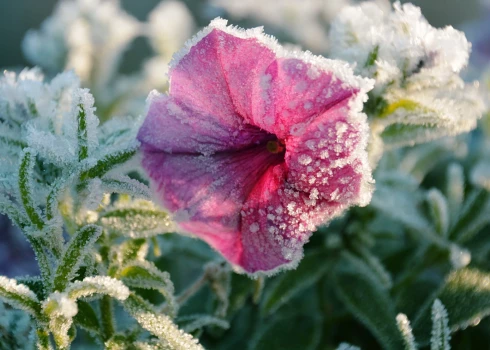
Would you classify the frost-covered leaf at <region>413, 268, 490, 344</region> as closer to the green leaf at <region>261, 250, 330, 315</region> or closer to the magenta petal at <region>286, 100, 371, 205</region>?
the green leaf at <region>261, 250, 330, 315</region>

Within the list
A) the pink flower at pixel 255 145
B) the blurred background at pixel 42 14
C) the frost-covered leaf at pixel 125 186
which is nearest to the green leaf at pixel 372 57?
the pink flower at pixel 255 145

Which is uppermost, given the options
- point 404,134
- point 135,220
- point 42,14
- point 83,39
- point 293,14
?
point 42,14

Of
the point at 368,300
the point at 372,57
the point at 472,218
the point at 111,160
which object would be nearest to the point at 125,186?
the point at 111,160

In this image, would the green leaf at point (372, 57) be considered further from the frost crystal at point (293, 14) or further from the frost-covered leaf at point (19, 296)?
the frost crystal at point (293, 14)

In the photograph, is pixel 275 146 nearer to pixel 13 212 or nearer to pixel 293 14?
pixel 13 212

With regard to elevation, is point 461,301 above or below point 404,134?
below

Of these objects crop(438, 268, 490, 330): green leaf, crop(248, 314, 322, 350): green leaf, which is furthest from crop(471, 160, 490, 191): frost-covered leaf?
crop(248, 314, 322, 350): green leaf

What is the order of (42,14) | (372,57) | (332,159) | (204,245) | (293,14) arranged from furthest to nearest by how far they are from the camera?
(42,14)
(293,14)
(204,245)
(372,57)
(332,159)
